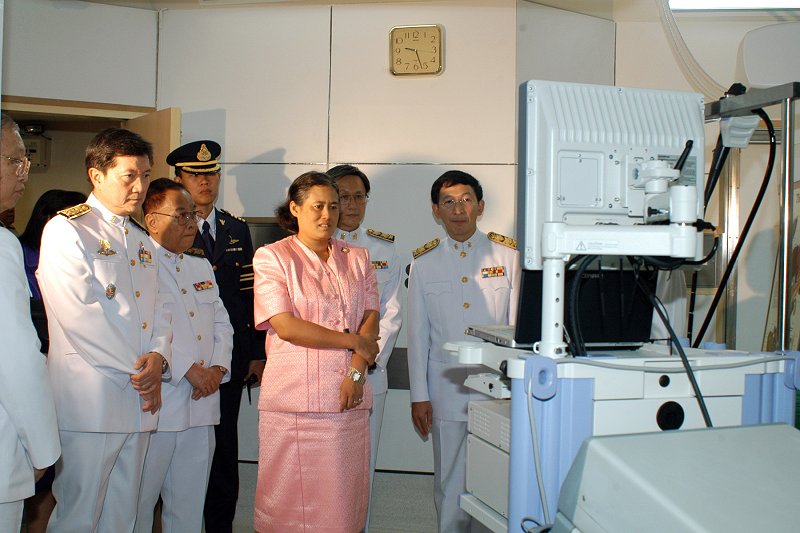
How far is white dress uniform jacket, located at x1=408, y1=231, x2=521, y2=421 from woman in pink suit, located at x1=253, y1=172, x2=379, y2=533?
0.57m

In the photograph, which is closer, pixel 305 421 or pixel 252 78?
pixel 305 421

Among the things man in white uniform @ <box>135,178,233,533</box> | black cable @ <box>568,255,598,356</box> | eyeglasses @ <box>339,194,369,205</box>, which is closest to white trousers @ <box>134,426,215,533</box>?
man in white uniform @ <box>135,178,233,533</box>

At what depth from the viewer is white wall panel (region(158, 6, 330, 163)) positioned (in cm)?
402

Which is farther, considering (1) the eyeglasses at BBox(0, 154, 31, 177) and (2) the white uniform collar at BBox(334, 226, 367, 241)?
(2) the white uniform collar at BBox(334, 226, 367, 241)


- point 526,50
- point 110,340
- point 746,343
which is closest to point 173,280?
point 110,340

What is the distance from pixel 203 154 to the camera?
11.3ft

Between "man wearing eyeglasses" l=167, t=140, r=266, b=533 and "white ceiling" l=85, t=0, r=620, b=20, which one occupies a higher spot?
"white ceiling" l=85, t=0, r=620, b=20

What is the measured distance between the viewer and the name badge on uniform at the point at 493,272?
3082mm

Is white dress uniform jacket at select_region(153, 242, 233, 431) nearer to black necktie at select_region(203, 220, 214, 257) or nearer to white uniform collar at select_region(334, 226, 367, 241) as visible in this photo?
black necktie at select_region(203, 220, 214, 257)

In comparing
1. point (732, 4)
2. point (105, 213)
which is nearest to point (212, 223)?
point (105, 213)

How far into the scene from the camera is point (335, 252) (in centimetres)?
262

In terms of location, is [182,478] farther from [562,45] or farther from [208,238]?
[562,45]

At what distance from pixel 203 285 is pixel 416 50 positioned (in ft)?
6.04

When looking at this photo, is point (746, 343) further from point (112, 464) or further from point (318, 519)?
point (112, 464)
